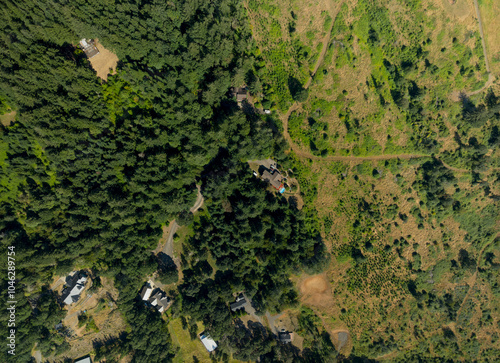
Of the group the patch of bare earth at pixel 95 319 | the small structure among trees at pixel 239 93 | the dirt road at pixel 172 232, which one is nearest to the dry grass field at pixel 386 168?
the small structure among trees at pixel 239 93

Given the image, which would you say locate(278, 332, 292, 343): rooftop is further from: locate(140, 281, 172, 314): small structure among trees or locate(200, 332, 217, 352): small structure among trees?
locate(140, 281, 172, 314): small structure among trees

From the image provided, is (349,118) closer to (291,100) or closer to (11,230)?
(291,100)

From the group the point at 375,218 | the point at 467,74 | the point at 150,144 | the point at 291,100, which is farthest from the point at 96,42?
the point at 467,74

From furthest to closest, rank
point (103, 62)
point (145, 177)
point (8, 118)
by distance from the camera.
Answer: point (145, 177) → point (103, 62) → point (8, 118)

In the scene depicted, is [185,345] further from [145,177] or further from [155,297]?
[145,177]

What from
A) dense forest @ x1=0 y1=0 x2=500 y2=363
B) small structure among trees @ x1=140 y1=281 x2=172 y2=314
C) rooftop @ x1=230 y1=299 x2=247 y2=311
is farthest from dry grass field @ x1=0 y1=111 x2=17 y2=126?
rooftop @ x1=230 y1=299 x2=247 y2=311

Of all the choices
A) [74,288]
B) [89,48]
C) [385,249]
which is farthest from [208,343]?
[89,48]

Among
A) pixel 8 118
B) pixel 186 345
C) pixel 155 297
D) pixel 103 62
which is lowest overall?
pixel 186 345

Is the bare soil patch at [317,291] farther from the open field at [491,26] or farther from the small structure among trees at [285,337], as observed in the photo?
the open field at [491,26]
